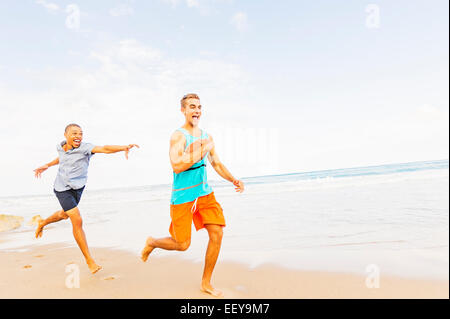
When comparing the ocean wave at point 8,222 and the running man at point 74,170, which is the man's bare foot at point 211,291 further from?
the ocean wave at point 8,222

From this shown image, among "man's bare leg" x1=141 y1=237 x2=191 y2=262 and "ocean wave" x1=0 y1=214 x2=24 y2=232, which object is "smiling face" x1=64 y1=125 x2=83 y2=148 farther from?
"ocean wave" x1=0 y1=214 x2=24 y2=232

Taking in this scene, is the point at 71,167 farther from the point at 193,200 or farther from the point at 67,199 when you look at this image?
the point at 193,200

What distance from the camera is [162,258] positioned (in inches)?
165

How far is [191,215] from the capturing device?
2.88 m

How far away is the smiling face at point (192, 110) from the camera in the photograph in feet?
9.49

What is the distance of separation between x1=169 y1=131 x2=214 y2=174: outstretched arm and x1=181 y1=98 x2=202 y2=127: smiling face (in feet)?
0.66

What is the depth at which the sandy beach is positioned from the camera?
2.80 meters

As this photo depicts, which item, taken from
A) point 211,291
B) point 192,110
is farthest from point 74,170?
point 211,291

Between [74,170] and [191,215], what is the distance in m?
1.89

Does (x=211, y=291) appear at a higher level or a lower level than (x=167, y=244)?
lower

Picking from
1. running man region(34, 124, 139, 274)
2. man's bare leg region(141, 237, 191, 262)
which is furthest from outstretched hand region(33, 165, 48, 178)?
man's bare leg region(141, 237, 191, 262)

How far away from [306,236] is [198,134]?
3.12 meters

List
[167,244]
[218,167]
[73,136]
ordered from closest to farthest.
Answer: [167,244]
[218,167]
[73,136]
